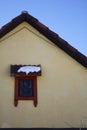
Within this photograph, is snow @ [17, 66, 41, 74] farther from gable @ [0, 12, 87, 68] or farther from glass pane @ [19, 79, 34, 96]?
gable @ [0, 12, 87, 68]

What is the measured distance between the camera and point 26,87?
9.20 meters

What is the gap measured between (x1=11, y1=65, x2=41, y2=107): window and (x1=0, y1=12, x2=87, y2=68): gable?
42.9 inches

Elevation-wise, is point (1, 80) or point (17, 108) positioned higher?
point (1, 80)

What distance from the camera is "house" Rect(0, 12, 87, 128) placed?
29.1 feet

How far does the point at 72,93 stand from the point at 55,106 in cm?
71

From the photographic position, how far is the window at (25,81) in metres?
8.96

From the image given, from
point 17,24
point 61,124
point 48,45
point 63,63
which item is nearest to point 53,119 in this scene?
point 61,124

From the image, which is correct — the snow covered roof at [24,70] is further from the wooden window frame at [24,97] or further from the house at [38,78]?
the wooden window frame at [24,97]

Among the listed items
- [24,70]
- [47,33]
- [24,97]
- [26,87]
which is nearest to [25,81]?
[26,87]

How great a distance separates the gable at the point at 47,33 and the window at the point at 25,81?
3.58ft

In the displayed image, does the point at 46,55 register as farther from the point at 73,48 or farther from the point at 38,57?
the point at 73,48

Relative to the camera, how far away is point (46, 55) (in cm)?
939

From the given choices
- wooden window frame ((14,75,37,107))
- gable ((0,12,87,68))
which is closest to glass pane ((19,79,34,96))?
wooden window frame ((14,75,37,107))

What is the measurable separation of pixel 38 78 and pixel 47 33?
154 centimetres
